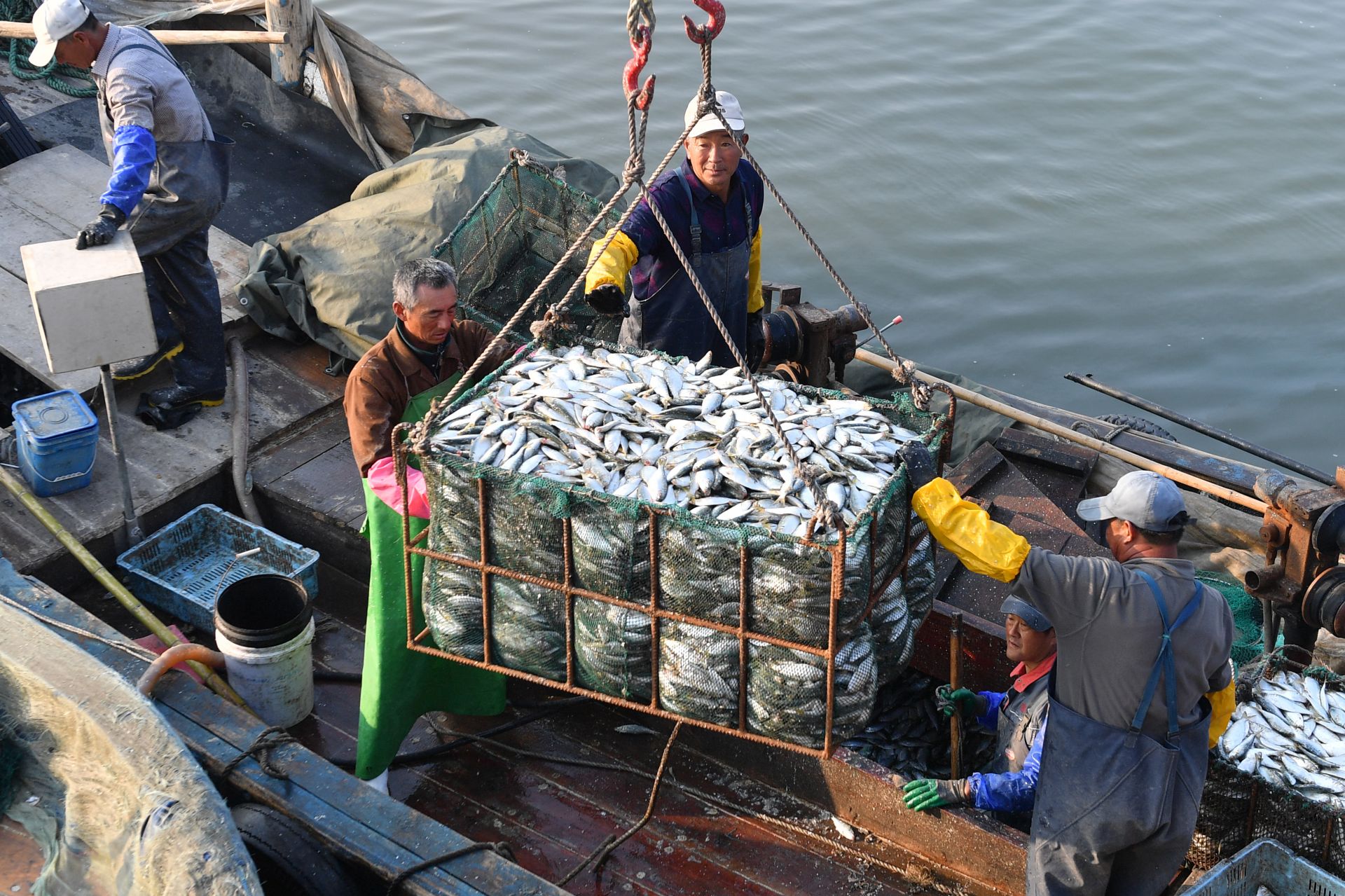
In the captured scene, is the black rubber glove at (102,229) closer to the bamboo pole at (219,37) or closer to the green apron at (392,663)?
the green apron at (392,663)

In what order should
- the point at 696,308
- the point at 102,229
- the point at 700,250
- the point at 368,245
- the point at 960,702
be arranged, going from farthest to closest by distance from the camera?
the point at 368,245, the point at 696,308, the point at 700,250, the point at 102,229, the point at 960,702

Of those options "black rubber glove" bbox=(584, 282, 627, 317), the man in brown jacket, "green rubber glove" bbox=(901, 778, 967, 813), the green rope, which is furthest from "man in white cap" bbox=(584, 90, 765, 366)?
the green rope

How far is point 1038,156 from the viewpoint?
38.7 feet

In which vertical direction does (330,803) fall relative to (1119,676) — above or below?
below

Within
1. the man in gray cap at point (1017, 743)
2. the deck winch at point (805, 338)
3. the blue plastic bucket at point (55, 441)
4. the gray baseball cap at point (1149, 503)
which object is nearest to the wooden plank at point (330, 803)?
the blue plastic bucket at point (55, 441)

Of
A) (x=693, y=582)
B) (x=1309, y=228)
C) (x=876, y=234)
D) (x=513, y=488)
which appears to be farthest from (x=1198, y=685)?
(x=1309, y=228)

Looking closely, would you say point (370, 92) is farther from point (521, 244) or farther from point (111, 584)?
point (111, 584)

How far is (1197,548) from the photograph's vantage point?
19.6 ft

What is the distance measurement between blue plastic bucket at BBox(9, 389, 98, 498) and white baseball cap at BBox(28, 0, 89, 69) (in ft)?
5.32

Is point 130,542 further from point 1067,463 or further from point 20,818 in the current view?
point 1067,463

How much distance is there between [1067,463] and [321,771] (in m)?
3.90

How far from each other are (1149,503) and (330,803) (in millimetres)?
2796

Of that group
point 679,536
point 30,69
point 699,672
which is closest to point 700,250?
point 679,536

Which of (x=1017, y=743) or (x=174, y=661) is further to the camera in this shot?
(x=174, y=661)
